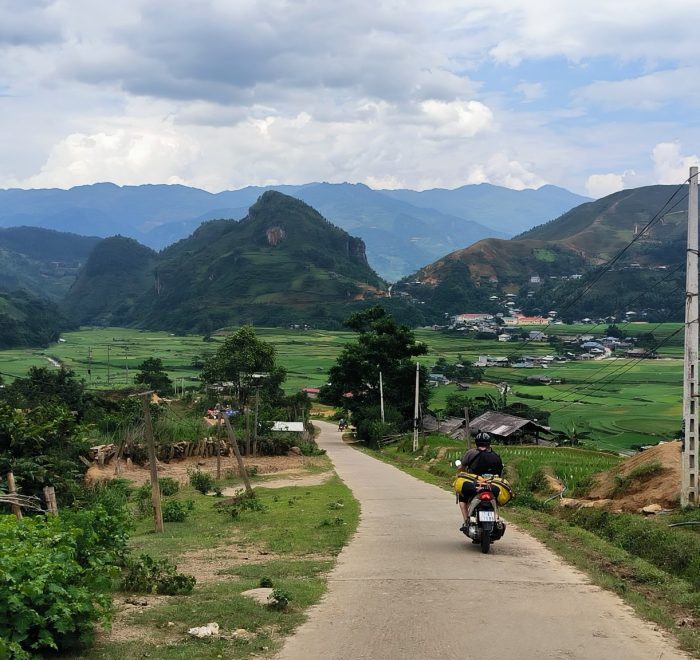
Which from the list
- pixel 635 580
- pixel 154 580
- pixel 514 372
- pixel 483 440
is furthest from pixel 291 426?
pixel 514 372

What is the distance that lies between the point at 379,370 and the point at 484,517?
41636mm

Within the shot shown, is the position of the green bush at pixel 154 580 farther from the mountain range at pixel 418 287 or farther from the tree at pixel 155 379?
the mountain range at pixel 418 287

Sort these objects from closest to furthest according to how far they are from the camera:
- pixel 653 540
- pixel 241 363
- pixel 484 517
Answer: pixel 484 517, pixel 653 540, pixel 241 363

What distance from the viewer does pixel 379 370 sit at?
51.0 meters

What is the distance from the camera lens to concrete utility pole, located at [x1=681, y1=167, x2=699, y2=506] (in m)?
11.3

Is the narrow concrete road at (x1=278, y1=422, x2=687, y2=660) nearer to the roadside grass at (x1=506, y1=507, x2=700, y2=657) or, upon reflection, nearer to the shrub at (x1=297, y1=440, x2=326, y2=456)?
the roadside grass at (x1=506, y1=507, x2=700, y2=657)

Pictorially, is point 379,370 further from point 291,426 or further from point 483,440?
point 483,440

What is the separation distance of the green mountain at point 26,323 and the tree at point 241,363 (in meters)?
95.2

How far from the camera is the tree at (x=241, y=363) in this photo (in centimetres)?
4434

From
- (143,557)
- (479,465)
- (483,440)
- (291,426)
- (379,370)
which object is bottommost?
(291,426)

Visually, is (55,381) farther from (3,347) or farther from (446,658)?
(3,347)

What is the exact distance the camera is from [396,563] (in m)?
8.72

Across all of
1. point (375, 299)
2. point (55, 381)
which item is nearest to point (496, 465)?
point (55, 381)

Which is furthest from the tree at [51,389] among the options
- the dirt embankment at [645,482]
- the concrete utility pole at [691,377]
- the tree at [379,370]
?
the concrete utility pole at [691,377]
